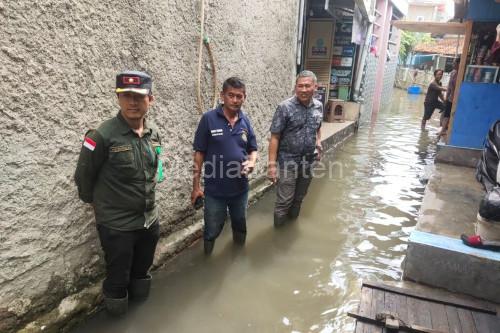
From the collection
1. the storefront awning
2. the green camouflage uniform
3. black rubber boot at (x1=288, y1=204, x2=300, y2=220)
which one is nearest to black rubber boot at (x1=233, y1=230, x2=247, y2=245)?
black rubber boot at (x1=288, y1=204, x2=300, y2=220)

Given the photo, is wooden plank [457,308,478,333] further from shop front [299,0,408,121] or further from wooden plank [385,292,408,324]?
shop front [299,0,408,121]

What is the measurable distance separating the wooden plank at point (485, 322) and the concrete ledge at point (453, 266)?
423mm

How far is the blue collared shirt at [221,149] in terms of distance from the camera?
3.24 metres

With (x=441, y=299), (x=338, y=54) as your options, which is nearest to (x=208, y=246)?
(x=441, y=299)

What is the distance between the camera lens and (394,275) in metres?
3.51

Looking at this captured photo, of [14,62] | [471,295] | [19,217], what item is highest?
[14,62]

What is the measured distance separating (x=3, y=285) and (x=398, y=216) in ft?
14.7

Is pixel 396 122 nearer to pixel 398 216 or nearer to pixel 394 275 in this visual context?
pixel 398 216

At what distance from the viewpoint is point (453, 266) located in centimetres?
284

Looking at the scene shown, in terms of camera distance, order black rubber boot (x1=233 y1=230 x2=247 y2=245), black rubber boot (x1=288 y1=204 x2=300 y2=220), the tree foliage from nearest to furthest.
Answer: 1. black rubber boot (x1=233 y1=230 x2=247 y2=245)
2. black rubber boot (x1=288 y1=204 x2=300 y2=220)
3. the tree foliage

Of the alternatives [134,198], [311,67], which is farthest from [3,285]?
[311,67]

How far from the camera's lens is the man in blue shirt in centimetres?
322

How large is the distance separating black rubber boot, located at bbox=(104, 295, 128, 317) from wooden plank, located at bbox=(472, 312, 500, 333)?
2.48 m

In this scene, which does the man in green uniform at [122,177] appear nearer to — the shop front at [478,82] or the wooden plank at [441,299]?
the wooden plank at [441,299]
